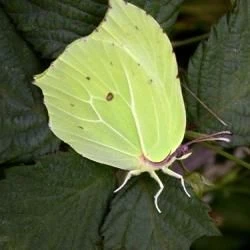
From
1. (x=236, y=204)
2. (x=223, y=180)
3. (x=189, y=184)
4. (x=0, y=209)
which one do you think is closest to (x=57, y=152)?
(x=0, y=209)

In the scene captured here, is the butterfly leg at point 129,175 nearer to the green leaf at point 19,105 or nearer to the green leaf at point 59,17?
the green leaf at point 19,105

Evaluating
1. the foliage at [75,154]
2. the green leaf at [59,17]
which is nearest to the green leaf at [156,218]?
the foliage at [75,154]

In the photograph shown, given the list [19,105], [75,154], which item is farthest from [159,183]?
[19,105]

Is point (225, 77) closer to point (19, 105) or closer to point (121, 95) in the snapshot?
point (121, 95)

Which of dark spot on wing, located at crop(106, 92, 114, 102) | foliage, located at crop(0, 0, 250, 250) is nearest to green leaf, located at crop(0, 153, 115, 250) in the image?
foliage, located at crop(0, 0, 250, 250)

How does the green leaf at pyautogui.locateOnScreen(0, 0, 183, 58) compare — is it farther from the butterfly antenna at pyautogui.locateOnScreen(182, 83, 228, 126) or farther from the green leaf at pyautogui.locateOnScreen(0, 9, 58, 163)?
the butterfly antenna at pyautogui.locateOnScreen(182, 83, 228, 126)

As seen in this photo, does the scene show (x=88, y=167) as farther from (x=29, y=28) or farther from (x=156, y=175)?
(x=29, y=28)
